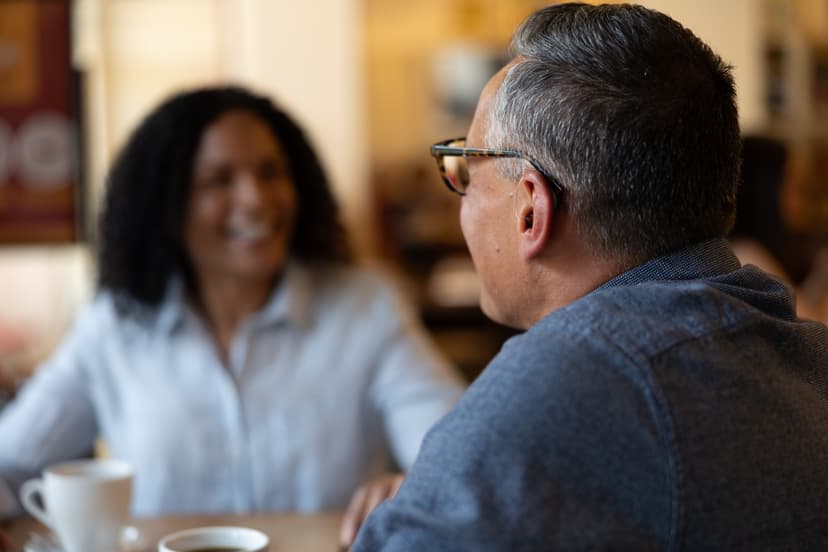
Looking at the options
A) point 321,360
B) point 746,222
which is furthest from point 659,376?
point 746,222

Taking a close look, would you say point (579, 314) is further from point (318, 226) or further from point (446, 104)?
point (446, 104)

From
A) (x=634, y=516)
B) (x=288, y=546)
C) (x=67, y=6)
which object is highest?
(x=67, y=6)

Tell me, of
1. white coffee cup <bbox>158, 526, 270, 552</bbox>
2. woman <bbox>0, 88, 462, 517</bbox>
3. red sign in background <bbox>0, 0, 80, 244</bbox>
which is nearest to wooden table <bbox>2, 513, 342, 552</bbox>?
white coffee cup <bbox>158, 526, 270, 552</bbox>

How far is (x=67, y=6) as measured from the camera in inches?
132

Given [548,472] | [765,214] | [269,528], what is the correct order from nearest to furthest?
[548,472] → [269,528] → [765,214]

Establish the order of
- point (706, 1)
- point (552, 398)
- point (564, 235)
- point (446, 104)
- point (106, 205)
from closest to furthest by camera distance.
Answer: point (552, 398), point (564, 235), point (106, 205), point (706, 1), point (446, 104)

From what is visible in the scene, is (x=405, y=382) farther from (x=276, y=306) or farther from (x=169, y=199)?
(x=169, y=199)

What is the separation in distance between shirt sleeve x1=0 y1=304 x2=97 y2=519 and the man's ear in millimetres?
868

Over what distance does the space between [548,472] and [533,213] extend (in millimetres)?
267

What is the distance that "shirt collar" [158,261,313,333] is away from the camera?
5.65ft

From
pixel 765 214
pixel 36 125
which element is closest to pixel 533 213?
pixel 765 214

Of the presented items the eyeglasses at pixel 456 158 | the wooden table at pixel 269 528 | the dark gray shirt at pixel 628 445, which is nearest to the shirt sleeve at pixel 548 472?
the dark gray shirt at pixel 628 445

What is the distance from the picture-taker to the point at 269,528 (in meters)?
1.23

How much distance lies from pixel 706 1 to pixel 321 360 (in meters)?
3.03
